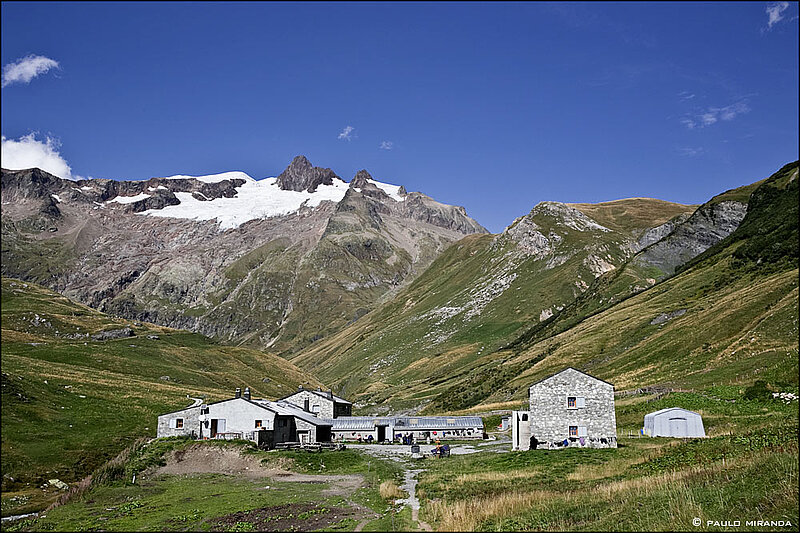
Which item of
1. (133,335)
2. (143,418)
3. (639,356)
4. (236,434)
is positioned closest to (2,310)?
(133,335)

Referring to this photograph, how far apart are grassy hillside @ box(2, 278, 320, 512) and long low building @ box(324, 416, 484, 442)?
2675 centimetres

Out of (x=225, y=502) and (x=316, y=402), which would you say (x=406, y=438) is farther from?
(x=225, y=502)

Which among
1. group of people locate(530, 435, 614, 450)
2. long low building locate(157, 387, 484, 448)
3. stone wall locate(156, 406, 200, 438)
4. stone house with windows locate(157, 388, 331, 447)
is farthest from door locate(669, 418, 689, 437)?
stone wall locate(156, 406, 200, 438)

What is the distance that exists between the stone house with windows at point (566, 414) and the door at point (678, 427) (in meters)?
5.29

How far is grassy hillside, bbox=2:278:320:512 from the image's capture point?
193 feet

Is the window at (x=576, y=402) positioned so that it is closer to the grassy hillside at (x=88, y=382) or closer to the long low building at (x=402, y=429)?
the long low building at (x=402, y=429)

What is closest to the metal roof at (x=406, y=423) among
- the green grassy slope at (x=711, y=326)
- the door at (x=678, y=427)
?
the green grassy slope at (x=711, y=326)

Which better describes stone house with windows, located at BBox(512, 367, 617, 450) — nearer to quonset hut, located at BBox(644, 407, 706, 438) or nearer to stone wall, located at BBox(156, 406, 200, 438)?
quonset hut, located at BBox(644, 407, 706, 438)

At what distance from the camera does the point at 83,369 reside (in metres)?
114

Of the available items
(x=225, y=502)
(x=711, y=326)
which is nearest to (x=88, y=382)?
(x=225, y=502)

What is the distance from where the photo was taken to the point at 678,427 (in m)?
55.8

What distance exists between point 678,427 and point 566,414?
34.2ft

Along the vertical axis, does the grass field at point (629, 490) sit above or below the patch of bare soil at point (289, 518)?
above

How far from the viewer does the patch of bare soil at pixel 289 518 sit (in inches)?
959
